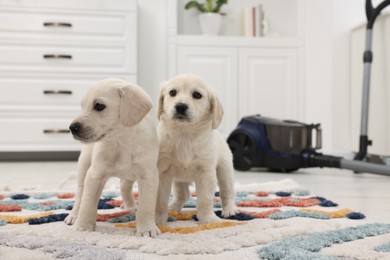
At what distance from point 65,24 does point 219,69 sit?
1424mm

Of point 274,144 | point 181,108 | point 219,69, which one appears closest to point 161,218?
point 181,108

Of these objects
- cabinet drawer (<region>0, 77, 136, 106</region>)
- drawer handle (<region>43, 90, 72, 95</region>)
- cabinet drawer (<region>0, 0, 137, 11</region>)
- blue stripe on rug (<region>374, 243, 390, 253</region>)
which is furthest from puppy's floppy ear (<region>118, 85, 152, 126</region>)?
cabinet drawer (<region>0, 0, 137, 11</region>)

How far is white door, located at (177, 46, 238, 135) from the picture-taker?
4.47m

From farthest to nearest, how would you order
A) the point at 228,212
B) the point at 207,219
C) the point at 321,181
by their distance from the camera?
the point at 321,181, the point at 228,212, the point at 207,219

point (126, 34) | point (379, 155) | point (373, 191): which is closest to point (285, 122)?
point (379, 155)

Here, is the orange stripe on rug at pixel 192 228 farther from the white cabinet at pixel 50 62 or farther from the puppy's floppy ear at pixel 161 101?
the white cabinet at pixel 50 62

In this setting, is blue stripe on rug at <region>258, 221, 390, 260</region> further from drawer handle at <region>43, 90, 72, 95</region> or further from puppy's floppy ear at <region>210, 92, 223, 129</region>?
drawer handle at <region>43, 90, 72, 95</region>

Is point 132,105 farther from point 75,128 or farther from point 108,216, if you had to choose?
point 108,216

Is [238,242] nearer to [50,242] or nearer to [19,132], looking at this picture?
[50,242]

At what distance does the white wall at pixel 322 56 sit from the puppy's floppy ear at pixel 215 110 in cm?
262

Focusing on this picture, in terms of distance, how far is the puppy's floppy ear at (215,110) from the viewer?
1585mm

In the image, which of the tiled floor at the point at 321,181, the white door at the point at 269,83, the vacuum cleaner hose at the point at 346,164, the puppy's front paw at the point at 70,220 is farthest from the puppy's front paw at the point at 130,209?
the white door at the point at 269,83

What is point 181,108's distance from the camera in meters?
1.49

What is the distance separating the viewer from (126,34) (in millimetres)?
4055
